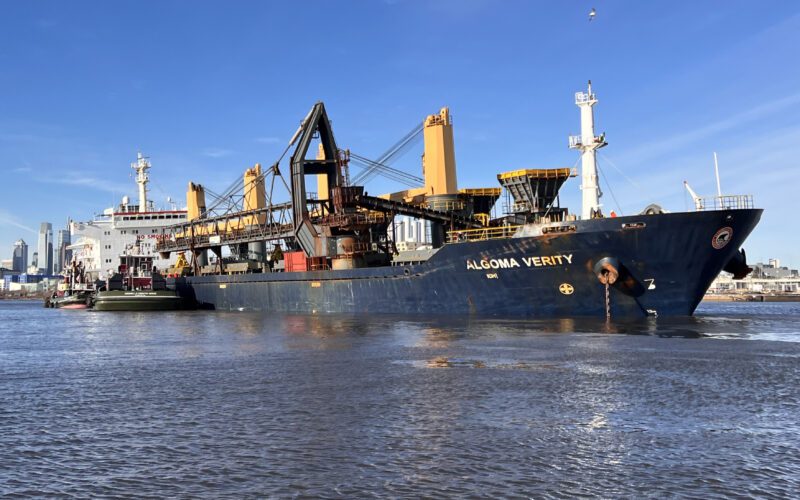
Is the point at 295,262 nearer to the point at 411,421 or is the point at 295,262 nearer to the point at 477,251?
the point at 477,251

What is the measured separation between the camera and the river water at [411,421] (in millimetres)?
8367

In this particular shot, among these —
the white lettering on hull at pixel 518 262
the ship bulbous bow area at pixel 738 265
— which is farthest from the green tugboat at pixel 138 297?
the ship bulbous bow area at pixel 738 265

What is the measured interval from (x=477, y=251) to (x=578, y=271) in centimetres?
585

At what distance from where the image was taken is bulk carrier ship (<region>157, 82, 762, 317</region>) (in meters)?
31.4

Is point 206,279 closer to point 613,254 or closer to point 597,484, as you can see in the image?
point 613,254

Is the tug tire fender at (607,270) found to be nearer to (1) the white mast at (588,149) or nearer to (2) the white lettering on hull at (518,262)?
(2) the white lettering on hull at (518,262)

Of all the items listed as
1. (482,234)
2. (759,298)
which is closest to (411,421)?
(482,234)

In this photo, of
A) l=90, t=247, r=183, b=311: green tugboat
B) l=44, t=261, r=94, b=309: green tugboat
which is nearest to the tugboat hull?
l=90, t=247, r=183, b=311: green tugboat

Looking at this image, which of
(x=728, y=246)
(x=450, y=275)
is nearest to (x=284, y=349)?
(x=450, y=275)

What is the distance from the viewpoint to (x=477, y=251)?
1435 inches

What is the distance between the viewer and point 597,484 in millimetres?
8148

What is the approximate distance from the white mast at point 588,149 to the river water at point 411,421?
1677 cm

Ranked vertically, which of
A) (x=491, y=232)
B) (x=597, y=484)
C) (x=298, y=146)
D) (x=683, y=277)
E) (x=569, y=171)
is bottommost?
(x=597, y=484)

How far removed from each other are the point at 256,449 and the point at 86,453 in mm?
2594
